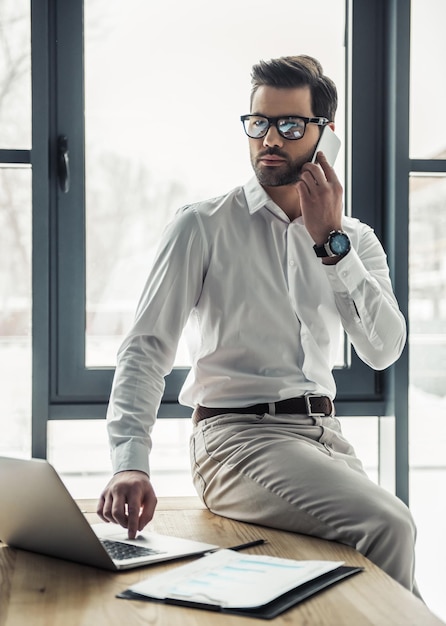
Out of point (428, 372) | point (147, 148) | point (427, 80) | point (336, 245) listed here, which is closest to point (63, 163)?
point (147, 148)

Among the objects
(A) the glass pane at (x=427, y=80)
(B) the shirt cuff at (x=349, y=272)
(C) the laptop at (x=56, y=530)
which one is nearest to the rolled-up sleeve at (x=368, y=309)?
(B) the shirt cuff at (x=349, y=272)

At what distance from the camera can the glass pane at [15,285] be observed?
2.47m

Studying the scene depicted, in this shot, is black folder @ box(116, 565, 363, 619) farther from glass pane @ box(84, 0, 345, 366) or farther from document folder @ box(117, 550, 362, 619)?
glass pane @ box(84, 0, 345, 366)

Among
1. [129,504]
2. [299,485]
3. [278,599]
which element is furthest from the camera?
[299,485]

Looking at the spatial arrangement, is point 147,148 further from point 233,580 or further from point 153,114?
point 233,580

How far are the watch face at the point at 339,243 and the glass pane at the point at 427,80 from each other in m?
0.73

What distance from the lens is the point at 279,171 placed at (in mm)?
2172

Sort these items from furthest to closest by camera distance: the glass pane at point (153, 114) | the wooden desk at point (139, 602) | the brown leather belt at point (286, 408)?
the glass pane at point (153, 114), the brown leather belt at point (286, 408), the wooden desk at point (139, 602)

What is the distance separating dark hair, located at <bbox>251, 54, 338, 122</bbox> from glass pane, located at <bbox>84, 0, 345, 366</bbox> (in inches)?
14.0

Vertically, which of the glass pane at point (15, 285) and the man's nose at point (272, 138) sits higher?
the man's nose at point (272, 138)

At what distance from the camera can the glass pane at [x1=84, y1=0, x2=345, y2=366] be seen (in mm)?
2510

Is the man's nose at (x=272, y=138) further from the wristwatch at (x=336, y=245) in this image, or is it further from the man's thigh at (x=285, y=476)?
the man's thigh at (x=285, y=476)

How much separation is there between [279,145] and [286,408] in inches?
27.4

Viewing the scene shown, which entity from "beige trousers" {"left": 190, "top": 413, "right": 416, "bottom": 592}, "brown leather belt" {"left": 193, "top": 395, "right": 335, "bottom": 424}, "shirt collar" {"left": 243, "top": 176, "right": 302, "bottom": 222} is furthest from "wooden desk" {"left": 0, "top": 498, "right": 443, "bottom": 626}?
"shirt collar" {"left": 243, "top": 176, "right": 302, "bottom": 222}
